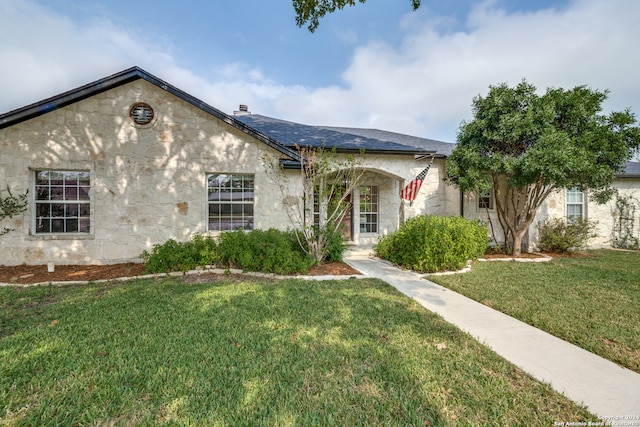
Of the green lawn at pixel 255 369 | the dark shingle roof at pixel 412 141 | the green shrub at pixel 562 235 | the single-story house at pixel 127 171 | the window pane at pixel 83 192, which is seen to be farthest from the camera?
the dark shingle roof at pixel 412 141

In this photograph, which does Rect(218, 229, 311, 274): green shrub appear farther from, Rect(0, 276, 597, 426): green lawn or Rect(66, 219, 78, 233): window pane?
Rect(66, 219, 78, 233): window pane

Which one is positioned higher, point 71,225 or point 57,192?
point 57,192

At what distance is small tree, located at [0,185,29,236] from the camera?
6.84m

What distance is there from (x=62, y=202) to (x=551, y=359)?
10963 mm

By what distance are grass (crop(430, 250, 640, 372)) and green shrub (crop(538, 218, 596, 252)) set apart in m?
1.53

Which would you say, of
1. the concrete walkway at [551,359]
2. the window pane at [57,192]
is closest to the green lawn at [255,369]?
the concrete walkway at [551,359]

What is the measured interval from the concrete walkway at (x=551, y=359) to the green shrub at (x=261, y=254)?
2736 millimetres

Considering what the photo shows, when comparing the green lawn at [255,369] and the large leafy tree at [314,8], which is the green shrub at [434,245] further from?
the large leafy tree at [314,8]

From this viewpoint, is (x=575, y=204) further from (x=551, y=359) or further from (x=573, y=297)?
(x=551, y=359)

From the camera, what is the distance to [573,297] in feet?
16.7

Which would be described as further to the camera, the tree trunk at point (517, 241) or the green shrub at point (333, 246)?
the tree trunk at point (517, 241)

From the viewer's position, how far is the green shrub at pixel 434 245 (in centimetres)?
686

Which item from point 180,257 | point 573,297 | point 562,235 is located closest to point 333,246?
point 180,257

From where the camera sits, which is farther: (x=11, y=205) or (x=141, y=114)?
(x=141, y=114)
